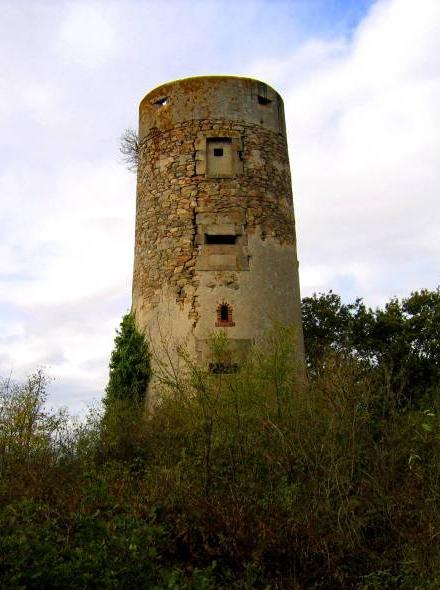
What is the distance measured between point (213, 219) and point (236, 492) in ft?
23.6

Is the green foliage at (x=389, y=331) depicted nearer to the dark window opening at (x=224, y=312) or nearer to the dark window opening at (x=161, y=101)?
the dark window opening at (x=224, y=312)

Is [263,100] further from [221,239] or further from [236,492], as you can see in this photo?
[236,492]

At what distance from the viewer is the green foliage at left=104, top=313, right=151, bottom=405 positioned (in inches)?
537

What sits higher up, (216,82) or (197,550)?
(216,82)

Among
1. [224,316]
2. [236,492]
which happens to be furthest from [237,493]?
[224,316]

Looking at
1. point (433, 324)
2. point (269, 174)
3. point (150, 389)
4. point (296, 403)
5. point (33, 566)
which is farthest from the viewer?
point (433, 324)

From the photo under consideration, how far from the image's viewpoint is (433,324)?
18.5 meters

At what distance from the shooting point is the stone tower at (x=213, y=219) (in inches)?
534

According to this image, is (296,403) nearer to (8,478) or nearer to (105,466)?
(105,466)

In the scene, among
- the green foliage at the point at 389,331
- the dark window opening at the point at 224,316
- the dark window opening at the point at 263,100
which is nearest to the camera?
the dark window opening at the point at 224,316

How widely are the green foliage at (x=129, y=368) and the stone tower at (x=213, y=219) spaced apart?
31 cm

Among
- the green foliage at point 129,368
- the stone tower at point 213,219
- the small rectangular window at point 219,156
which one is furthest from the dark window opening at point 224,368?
the small rectangular window at point 219,156

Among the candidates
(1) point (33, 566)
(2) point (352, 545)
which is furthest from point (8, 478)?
(2) point (352, 545)

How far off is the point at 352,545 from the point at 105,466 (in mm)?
3810
